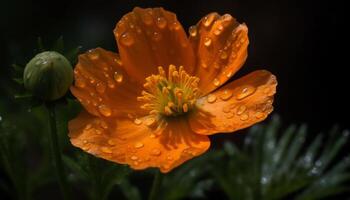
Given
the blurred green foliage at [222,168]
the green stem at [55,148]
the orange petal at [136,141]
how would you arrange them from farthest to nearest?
the blurred green foliage at [222,168]
the green stem at [55,148]
the orange petal at [136,141]

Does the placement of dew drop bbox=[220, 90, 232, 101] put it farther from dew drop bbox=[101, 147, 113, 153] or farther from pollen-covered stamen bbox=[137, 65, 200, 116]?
dew drop bbox=[101, 147, 113, 153]

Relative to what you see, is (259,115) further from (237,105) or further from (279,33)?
(279,33)

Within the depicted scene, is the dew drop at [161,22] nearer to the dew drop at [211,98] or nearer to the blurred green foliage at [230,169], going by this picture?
the dew drop at [211,98]

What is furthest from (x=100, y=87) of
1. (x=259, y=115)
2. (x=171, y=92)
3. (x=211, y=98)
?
(x=259, y=115)

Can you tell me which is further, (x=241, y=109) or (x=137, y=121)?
(x=137, y=121)

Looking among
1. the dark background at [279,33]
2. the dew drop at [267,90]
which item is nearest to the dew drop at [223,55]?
the dew drop at [267,90]
